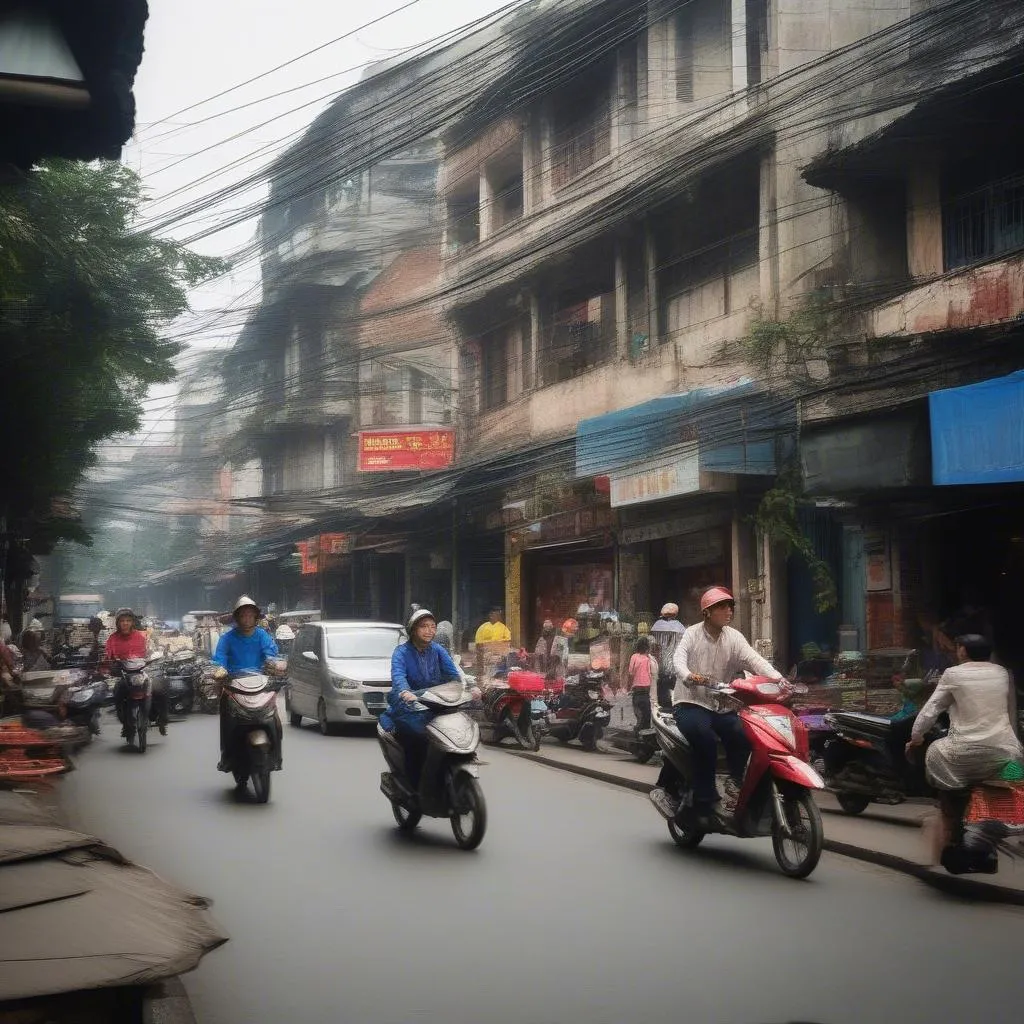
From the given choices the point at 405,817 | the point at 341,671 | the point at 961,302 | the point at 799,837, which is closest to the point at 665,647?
the point at 341,671

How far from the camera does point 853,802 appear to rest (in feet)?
35.2

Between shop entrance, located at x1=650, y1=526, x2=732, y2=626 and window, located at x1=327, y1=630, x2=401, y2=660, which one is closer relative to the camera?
window, located at x1=327, y1=630, x2=401, y2=660

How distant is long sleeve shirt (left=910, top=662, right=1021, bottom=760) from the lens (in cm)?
738

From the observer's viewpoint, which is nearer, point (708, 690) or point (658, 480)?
point (708, 690)

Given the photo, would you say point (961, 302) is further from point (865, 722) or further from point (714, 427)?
point (865, 722)

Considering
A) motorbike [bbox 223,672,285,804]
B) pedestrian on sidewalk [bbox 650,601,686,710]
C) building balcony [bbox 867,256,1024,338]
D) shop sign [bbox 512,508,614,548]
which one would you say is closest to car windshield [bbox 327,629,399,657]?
pedestrian on sidewalk [bbox 650,601,686,710]

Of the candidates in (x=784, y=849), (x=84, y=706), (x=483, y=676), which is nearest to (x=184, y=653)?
(x=483, y=676)

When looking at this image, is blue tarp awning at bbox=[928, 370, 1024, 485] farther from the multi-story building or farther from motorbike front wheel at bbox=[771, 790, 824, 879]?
motorbike front wheel at bbox=[771, 790, 824, 879]

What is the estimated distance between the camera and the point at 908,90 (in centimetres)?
1786

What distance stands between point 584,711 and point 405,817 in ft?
21.9

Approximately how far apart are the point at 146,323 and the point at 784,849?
22.1 metres

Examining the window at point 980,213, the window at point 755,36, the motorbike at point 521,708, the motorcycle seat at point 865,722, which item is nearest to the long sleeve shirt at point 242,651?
the motorcycle seat at point 865,722

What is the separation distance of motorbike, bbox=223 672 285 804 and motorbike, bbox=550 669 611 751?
5.78 metres

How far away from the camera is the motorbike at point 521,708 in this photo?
16.8 m
